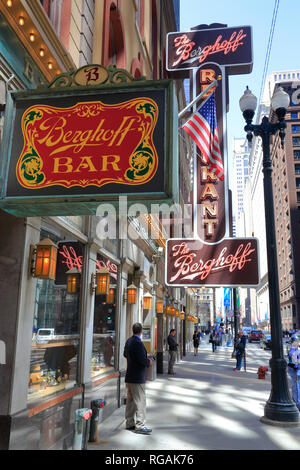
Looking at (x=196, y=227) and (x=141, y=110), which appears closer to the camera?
(x=141, y=110)

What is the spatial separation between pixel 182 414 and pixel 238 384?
19.5ft

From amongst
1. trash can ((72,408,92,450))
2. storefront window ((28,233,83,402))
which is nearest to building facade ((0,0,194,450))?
storefront window ((28,233,83,402))

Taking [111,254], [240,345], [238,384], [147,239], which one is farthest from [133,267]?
[240,345]

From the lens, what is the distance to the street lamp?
348 inches

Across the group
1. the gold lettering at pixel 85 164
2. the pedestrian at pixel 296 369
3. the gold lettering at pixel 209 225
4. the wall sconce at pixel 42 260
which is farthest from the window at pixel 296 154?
the gold lettering at pixel 85 164

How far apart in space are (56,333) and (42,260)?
1928mm

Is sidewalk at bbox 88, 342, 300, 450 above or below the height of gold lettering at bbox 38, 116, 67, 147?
below


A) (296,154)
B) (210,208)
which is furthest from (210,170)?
(296,154)

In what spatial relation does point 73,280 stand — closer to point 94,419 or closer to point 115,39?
point 94,419

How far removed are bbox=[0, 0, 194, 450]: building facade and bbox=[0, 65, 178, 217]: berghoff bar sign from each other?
42.5 inches

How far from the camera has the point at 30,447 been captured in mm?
5633

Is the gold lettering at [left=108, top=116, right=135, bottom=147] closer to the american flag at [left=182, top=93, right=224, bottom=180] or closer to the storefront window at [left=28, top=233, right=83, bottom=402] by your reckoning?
the storefront window at [left=28, top=233, right=83, bottom=402]

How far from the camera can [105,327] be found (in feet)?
34.2
